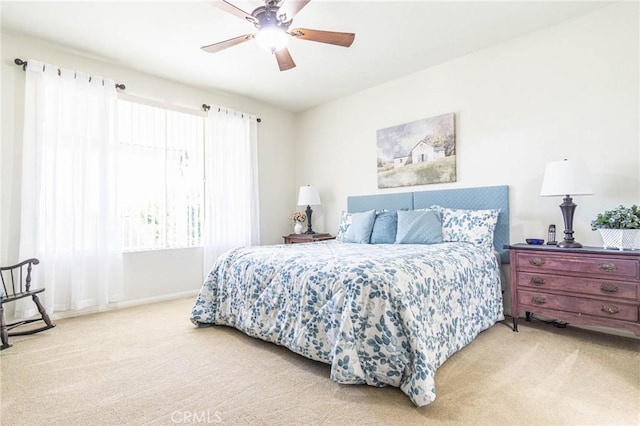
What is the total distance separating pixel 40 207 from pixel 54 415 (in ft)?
7.34

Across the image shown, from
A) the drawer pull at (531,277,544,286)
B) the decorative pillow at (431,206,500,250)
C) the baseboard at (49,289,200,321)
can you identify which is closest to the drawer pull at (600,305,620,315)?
the drawer pull at (531,277,544,286)

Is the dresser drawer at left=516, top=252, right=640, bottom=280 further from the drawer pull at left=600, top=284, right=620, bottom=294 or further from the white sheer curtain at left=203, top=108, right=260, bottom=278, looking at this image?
the white sheer curtain at left=203, top=108, right=260, bottom=278

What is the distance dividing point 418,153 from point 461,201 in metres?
0.79

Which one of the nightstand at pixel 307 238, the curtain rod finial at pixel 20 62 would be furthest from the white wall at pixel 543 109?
the curtain rod finial at pixel 20 62

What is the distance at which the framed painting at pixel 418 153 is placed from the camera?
3684mm

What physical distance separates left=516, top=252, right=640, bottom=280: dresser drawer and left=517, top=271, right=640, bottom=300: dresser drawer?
48 millimetres

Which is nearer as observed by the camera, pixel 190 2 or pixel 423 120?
pixel 190 2

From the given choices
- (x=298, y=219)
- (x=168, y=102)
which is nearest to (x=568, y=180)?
(x=298, y=219)

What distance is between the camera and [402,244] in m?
3.27

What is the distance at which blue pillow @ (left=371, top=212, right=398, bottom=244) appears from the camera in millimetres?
3534

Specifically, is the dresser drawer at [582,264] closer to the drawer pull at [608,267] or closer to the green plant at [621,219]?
the drawer pull at [608,267]

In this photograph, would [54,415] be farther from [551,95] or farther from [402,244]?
[551,95]

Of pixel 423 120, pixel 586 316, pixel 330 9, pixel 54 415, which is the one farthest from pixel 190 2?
pixel 586 316

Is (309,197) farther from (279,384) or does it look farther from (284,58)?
(279,384)
